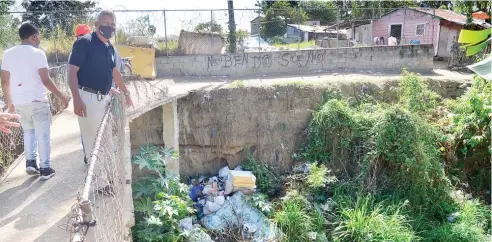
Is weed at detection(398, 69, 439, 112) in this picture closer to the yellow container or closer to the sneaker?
the yellow container

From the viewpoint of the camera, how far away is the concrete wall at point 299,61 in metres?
11.8

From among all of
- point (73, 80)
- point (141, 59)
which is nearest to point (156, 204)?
point (73, 80)

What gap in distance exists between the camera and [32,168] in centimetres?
420

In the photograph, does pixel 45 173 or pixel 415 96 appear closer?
pixel 45 173

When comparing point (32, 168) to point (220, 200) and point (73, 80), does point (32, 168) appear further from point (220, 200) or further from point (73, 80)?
point (220, 200)

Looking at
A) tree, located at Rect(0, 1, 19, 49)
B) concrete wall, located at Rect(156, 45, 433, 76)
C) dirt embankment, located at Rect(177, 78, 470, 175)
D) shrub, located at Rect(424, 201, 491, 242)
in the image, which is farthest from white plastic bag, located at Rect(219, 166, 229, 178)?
tree, located at Rect(0, 1, 19, 49)

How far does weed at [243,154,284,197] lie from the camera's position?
839 centimetres

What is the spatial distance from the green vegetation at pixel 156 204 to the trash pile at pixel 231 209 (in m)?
0.59

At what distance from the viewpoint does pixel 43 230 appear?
3.27 metres

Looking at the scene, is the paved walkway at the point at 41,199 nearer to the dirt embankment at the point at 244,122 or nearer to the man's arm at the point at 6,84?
the man's arm at the point at 6,84

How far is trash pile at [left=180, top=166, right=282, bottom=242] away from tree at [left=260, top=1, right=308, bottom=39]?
607 cm

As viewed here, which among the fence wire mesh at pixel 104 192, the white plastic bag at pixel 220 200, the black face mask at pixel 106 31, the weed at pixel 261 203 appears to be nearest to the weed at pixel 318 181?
the weed at pixel 261 203

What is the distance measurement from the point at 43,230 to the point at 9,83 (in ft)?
5.38

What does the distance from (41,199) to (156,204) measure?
1.90m
